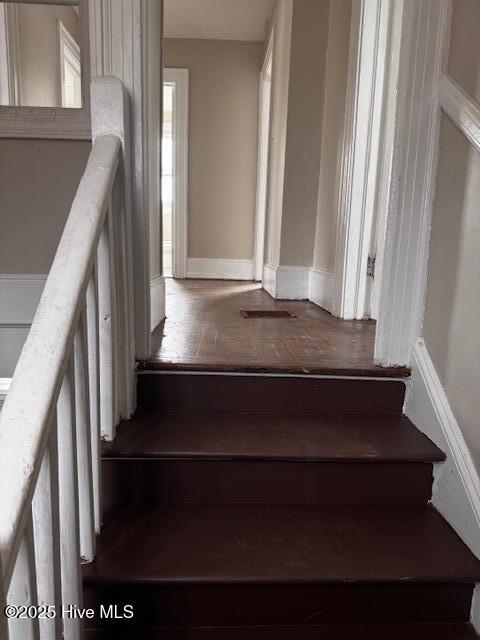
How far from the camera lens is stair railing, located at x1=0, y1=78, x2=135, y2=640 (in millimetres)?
647

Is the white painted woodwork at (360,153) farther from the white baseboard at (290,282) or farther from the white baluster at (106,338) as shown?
the white baluster at (106,338)

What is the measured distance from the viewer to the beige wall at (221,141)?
4500mm

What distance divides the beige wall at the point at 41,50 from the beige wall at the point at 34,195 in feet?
0.74

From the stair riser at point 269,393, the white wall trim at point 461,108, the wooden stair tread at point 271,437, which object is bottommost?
the wooden stair tread at point 271,437

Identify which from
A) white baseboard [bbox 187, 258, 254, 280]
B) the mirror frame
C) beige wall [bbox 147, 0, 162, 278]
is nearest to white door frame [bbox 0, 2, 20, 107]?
the mirror frame

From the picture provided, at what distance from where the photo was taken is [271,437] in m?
1.38

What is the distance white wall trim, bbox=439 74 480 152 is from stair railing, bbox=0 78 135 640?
3.17ft

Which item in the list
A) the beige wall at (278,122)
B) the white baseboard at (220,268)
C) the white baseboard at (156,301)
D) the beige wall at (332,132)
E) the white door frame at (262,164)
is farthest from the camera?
the white baseboard at (220,268)

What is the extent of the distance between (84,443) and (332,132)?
97.8 inches

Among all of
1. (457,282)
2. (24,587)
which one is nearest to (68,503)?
(24,587)

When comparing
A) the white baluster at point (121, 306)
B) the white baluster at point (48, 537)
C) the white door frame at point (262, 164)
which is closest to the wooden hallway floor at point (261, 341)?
the white baluster at point (121, 306)

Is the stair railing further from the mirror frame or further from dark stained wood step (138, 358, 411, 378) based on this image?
the mirror frame

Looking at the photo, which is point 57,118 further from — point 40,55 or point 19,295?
point 19,295

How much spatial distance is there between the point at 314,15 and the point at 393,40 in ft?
2.88
